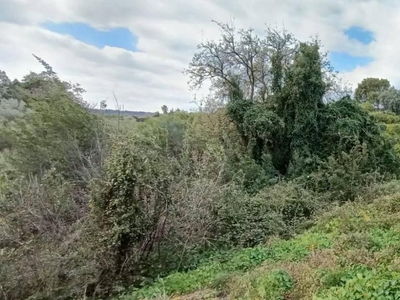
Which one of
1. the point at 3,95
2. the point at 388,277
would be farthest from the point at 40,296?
the point at 3,95

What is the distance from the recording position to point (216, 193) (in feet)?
26.9

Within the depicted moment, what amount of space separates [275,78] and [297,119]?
1.86 m

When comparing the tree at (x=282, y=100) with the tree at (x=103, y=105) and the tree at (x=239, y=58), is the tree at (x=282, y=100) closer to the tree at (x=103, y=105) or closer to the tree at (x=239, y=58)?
the tree at (x=239, y=58)

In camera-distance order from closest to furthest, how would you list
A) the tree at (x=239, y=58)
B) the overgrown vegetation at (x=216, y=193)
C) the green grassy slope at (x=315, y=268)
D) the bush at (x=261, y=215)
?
the green grassy slope at (x=315, y=268)
the overgrown vegetation at (x=216, y=193)
the bush at (x=261, y=215)
the tree at (x=239, y=58)

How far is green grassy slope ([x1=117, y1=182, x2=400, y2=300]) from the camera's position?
3.86m

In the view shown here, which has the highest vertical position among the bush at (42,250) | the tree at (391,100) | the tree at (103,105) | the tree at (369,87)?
A: the tree at (369,87)

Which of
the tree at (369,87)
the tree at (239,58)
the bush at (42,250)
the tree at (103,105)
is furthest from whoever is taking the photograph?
the tree at (369,87)

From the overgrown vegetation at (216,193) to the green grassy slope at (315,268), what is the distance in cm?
3

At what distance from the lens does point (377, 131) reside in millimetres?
13984

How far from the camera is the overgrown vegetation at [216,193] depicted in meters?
5.68

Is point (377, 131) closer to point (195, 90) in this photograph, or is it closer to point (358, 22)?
point (358, 22)

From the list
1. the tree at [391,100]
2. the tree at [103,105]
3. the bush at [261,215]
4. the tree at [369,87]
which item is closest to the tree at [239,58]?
the tree at [103,105]

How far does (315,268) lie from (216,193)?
12.0 feet

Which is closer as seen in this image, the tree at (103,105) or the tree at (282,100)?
the tree at (103,105)
